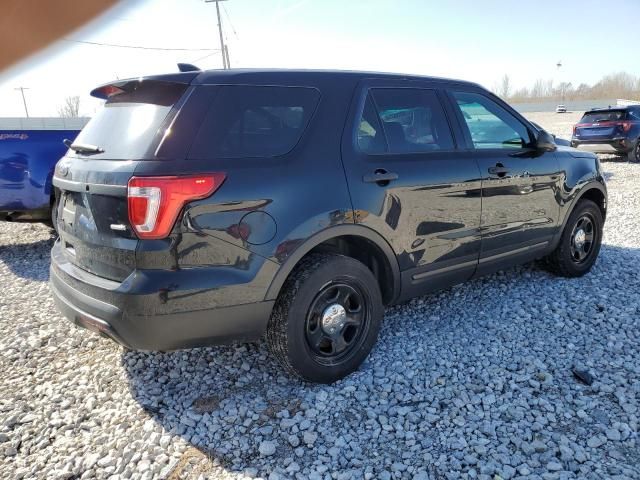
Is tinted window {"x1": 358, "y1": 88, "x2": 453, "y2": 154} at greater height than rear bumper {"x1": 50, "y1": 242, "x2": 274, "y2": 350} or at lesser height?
greater

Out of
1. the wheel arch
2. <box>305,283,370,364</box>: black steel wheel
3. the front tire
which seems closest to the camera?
the front tire

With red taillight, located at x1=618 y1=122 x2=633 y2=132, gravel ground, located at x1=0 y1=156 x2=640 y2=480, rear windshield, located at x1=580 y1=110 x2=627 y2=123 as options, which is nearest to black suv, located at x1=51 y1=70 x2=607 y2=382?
gravel ground, located at x1=0 y1=156 x2=640 y2=480

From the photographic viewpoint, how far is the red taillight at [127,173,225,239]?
2.35 m

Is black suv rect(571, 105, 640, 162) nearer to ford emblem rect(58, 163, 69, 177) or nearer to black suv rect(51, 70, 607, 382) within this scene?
black suv rect(51, 70, 607, 382)

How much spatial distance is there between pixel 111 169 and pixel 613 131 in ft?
48.2

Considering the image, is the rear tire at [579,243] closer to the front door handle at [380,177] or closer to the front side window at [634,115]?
the front door handle at [380,177]

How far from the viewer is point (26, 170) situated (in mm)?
5965

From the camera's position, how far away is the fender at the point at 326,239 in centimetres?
269

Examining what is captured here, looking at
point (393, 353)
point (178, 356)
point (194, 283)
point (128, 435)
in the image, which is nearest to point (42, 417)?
point (128, 435)

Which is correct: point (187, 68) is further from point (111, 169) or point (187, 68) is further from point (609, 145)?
point (609, 145)

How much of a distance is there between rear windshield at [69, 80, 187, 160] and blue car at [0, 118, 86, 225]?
364 cm

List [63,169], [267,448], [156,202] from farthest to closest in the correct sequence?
[63,169] → [267,448] → [156,202]

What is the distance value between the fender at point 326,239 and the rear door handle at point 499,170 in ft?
3.86

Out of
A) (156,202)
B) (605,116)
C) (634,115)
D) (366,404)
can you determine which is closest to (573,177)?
(366,404)
